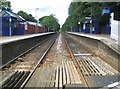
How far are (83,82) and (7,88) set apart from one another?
2609 millimetres

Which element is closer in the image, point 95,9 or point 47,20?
point 95,9

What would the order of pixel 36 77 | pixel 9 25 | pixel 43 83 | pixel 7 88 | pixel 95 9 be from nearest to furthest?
pixel 7 88 → pixel 43 83 → pixel 36 77 → pixel 9 25 → pixel 95 9

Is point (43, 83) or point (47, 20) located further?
point (47, 20)

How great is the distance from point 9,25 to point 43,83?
116ft

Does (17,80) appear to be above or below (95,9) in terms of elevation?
below

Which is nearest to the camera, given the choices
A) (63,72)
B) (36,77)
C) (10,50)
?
(36,77)

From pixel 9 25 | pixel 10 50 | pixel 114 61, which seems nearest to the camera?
pixel 114 61

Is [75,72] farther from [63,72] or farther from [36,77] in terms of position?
[36,77]

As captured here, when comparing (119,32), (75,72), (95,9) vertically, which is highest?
(95,9)

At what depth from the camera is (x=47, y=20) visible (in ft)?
497

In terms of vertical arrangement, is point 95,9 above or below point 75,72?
above

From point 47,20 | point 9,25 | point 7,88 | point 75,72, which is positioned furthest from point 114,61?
point 47,20

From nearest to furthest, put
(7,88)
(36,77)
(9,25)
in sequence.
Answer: (7,88), (36,77), (9,25)

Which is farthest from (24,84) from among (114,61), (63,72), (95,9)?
(95,9)
